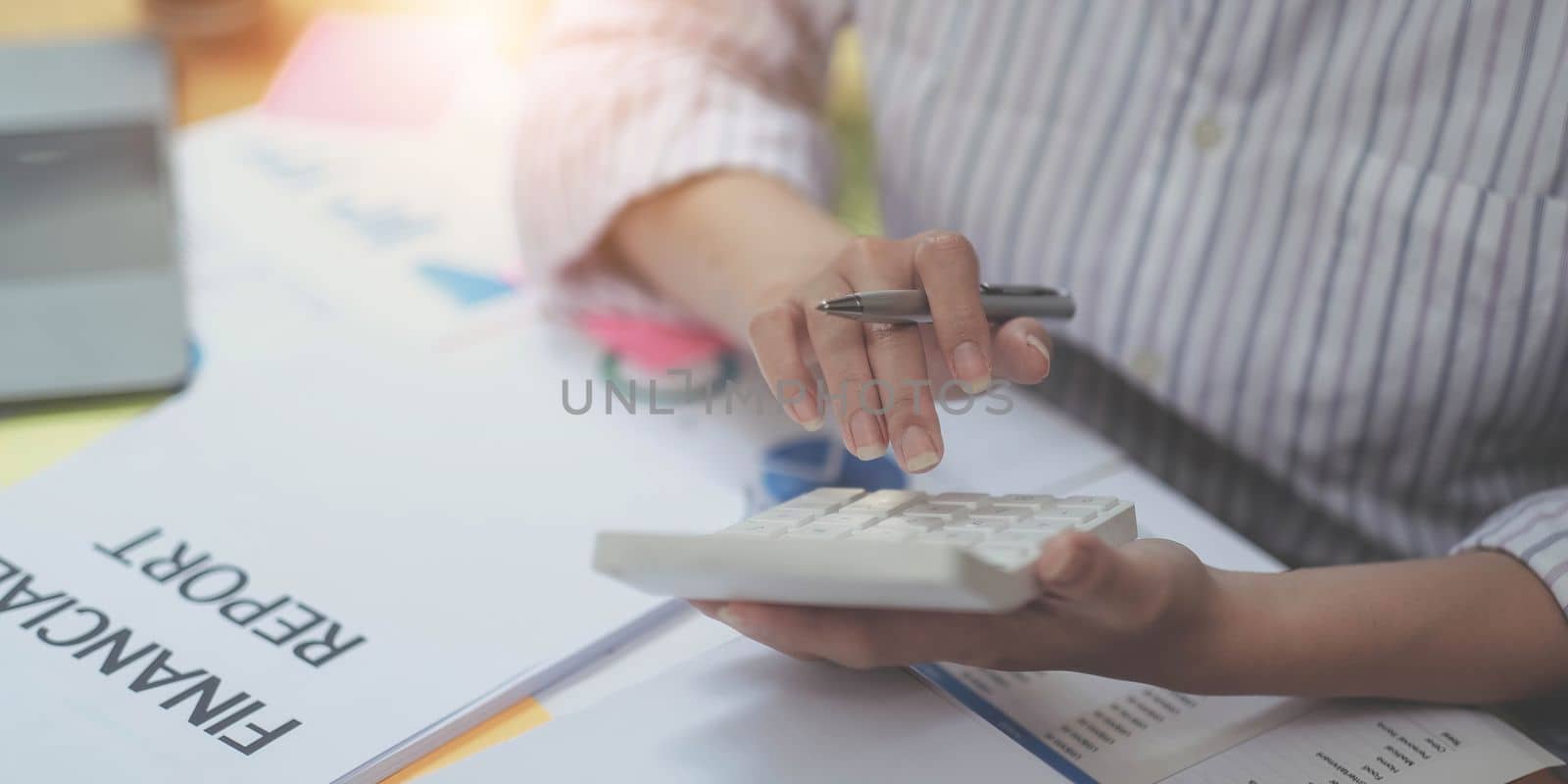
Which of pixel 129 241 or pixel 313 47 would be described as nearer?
pixel 129 241

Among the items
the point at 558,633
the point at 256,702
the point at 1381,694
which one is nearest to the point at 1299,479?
the point at 1381,694

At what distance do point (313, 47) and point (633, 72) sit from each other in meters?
0.38

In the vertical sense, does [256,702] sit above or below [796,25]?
below

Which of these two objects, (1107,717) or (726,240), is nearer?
(1107,717)

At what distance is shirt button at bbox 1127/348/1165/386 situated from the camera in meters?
0.64

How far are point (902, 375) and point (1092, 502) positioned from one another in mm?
76

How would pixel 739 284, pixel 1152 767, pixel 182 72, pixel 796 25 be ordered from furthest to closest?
pixel 182 72 < pixel 796 25 < pixel 739 284 < pixel 1152 767

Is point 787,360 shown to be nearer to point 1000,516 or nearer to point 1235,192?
point 1000,516

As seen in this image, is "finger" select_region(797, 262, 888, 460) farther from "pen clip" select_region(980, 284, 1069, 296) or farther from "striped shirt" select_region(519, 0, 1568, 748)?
"striped shirt" select_region(519, 0, 1568, 748)

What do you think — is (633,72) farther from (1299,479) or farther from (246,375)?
(1299,479)

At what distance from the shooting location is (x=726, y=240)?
64 centimetres

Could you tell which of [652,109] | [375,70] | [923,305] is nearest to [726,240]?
[652,109]

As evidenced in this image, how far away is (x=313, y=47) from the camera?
967 millimetres

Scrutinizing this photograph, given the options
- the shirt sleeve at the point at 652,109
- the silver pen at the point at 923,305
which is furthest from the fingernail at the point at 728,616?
the shirt sleeve at the point at 652,109
